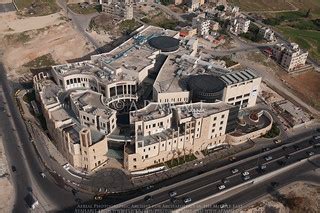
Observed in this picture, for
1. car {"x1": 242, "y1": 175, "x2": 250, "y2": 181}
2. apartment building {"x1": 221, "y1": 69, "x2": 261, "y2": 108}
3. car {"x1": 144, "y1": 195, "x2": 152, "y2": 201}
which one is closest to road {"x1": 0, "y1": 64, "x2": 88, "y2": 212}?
car {"x1": 144, "y1": 195, "x2": 152, "y2": 201}

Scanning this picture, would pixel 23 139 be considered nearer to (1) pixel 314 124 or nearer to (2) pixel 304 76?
(1) pixel 314 124

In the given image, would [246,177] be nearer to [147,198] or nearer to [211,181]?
[211,181]

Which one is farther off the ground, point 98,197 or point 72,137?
point 72,137

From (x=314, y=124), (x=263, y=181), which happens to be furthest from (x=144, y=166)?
(x=314, y=124)

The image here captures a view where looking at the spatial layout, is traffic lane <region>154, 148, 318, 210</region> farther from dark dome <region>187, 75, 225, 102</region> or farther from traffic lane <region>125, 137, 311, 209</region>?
dark dome <region>187, 75, 225, 102</region>

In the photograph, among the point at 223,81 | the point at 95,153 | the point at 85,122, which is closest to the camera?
the point at 95,153

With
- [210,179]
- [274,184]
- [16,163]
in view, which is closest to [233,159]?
[210,179]
